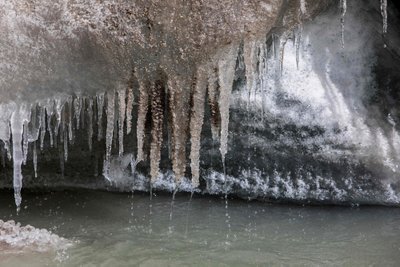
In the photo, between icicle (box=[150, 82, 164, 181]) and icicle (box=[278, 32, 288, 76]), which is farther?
icicle (box=[278, 32, 288, 76])

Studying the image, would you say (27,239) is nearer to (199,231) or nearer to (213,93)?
(199,231)

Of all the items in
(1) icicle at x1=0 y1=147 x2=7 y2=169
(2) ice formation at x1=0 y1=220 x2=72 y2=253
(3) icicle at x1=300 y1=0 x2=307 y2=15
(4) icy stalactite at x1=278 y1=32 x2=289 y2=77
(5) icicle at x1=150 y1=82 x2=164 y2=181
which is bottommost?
(2) ice formation at x1=0 y1=220 x2=72 y2=253

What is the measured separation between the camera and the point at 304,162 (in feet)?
19.7

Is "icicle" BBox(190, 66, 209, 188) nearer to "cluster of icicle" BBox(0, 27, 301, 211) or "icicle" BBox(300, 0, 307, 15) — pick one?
"cluster of icicle" BBox(0, 27, 301, 211)

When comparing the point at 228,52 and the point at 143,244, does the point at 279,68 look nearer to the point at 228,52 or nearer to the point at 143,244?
the point at 228,52

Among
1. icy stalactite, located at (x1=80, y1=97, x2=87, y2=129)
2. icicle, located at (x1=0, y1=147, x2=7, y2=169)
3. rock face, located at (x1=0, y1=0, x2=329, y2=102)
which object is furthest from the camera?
icicle, located at (x1=0, y1=147, x2=7, y2=169)

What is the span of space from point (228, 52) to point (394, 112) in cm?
180

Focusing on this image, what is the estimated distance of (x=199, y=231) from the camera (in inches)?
210

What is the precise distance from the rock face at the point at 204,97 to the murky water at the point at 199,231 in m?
0.25

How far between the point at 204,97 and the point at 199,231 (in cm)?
102

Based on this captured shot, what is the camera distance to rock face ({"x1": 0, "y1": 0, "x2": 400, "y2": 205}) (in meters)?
4.83

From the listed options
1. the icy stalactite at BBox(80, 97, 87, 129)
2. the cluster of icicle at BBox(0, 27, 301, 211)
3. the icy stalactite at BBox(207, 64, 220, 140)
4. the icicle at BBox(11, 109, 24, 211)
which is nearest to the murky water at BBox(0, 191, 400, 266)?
the cluster of icicle at BBox(0, 27, 301, 211)

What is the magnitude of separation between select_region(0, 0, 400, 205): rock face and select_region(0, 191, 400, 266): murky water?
251 millimetres

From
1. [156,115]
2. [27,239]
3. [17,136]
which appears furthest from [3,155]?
[156,115]
